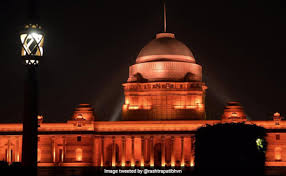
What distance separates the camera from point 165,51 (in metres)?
119

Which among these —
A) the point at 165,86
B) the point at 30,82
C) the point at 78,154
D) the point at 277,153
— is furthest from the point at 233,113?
the point at 30,82

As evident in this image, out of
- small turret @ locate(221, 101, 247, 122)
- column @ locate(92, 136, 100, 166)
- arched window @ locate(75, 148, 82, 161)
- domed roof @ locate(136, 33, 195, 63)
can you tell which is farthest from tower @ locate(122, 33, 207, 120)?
arched window @ locate(75, 148, 82, 161)

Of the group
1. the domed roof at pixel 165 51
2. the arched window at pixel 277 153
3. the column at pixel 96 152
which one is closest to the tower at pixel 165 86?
the domed roof at pixel 165 51

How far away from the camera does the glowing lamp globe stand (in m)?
22.3

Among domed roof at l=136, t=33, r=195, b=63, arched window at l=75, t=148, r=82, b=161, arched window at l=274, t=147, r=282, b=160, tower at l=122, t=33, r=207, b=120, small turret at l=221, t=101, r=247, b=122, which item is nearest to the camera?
small turret at l=221, t=101, r=247, b=122

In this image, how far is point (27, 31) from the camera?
22344 millimetres

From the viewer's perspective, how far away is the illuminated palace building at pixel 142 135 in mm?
108625

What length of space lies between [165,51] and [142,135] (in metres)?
19.8

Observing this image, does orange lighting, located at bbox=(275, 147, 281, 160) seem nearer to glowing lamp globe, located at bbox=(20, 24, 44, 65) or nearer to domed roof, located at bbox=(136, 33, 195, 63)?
domed roof, located at bbox=(136, 33, 195, 63)

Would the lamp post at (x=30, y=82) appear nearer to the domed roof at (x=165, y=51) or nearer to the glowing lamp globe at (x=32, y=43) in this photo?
the glowing lamp globe at (x=32, y=43)

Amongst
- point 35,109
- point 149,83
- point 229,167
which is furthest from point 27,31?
point 149,83

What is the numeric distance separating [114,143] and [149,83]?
1560cm

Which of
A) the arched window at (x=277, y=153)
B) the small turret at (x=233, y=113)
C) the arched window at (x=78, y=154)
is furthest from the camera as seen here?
the arched window at (x=78, y=154)

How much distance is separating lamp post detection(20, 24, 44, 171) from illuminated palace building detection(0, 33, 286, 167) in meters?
85.0
